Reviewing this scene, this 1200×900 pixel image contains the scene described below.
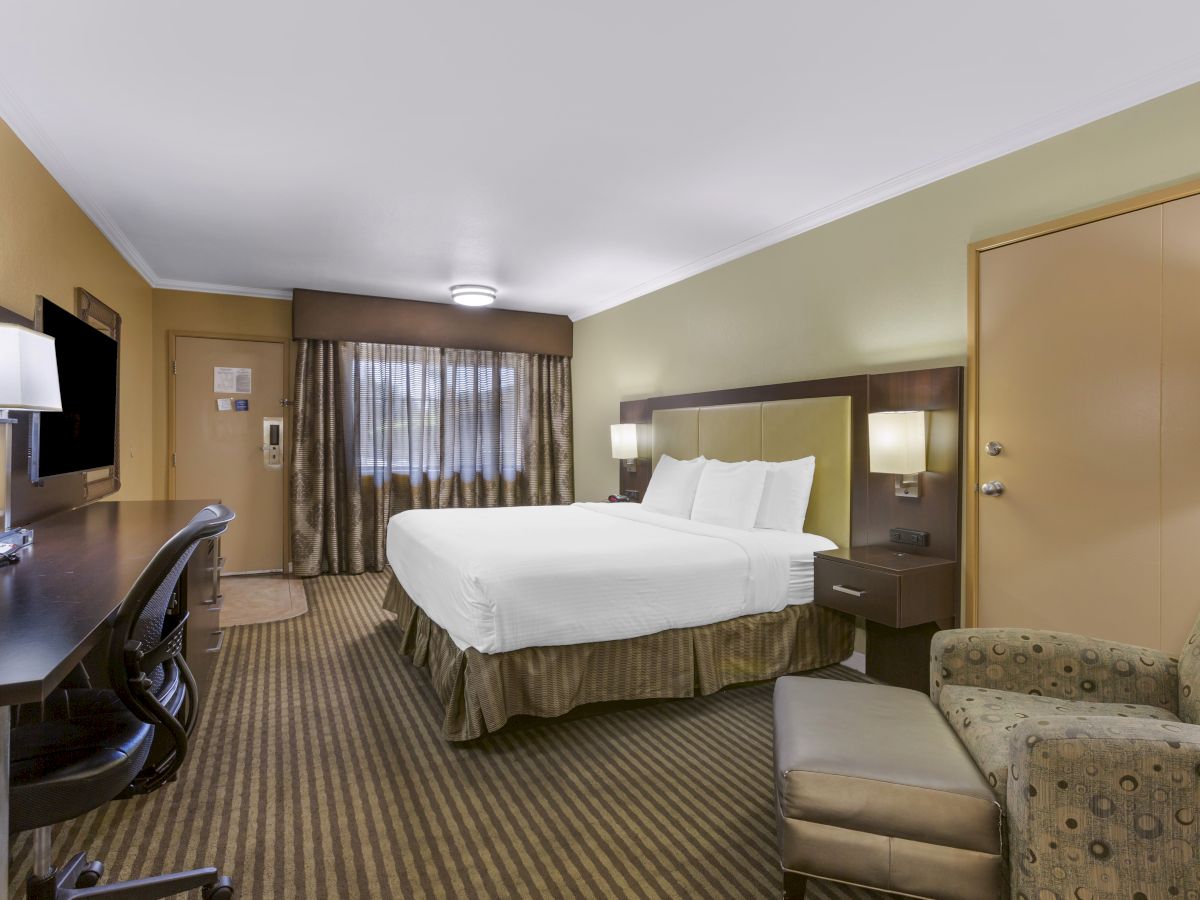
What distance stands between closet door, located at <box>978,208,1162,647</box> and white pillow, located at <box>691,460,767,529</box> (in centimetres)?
119

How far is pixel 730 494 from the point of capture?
153 inches

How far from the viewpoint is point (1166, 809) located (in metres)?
1.32

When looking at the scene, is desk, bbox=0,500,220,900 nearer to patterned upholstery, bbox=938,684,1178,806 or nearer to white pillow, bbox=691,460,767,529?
patterned upholstery, bbox=938,684,1178,806

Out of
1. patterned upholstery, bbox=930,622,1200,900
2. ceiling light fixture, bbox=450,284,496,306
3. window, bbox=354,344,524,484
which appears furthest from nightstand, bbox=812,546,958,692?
window, bbox=354,344,524,484

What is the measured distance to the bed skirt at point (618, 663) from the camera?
257 cm

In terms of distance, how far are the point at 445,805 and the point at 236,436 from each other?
4578mm

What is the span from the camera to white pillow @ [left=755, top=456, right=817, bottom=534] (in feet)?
12.0

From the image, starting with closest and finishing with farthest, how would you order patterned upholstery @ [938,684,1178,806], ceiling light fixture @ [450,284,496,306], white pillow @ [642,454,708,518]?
patterned upholstery @ [938,684,1178,806] < white pillow @ [642,454,708,518] < ceiling light fixture @ [450,284,496,306]

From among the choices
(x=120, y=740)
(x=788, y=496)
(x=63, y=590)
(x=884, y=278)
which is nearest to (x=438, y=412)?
(x=788, y=496)

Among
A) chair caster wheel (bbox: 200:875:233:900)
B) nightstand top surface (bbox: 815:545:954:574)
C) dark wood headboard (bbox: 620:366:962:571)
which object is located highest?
dark wood headboard (bbox: 620:366:962:571)

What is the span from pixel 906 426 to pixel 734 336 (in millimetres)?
1664

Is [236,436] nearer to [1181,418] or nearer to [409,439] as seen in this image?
[409,439]

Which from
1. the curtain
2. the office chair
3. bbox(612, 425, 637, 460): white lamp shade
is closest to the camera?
the office chair

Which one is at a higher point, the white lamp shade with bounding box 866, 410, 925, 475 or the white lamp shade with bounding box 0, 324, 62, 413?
the white lamp shade with bounding box 0, 324, 62, 413
